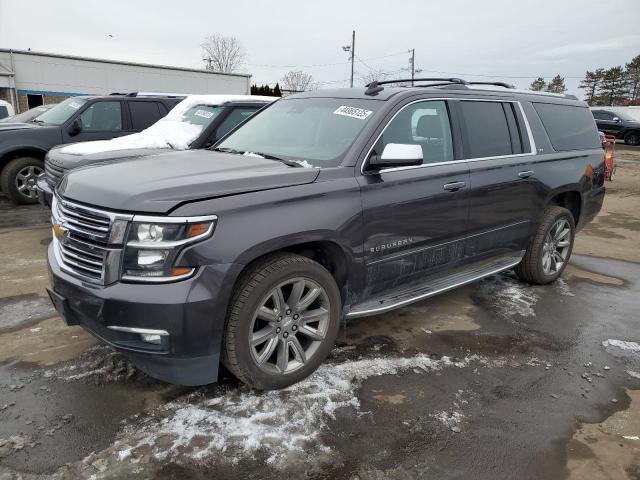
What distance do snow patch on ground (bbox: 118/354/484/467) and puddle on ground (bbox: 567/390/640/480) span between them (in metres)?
0.65

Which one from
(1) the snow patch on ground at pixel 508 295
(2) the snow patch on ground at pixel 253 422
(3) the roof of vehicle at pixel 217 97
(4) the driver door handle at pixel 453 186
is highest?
(3) the roof of vehicle at pixel 217 97

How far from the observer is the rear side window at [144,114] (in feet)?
28.5

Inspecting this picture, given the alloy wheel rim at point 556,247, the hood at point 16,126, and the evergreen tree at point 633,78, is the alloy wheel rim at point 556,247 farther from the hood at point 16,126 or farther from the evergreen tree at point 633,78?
the evergreen tree at point 633,78

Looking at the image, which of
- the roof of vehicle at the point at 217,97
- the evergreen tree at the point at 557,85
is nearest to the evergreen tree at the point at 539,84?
the evergreen tree at the point at 557,85

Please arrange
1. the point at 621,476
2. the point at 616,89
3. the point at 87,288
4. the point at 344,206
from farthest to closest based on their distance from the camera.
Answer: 1. the point at 616,89
2. the point at 344,206
3. the point at 87,288
4. the point at 621,476

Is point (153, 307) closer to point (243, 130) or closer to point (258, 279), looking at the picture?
point (258, 279)

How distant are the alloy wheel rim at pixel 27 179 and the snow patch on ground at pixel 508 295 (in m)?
7.40

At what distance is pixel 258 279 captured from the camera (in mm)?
2809

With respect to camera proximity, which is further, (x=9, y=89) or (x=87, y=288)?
(x=9, y=89)

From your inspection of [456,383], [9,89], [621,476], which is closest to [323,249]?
[456,383]

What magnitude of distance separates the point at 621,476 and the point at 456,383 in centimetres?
104

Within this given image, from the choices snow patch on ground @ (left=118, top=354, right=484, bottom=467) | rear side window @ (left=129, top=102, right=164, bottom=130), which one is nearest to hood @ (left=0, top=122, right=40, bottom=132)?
rear side window @ (left=129, top=102, right=164, bottom=130)

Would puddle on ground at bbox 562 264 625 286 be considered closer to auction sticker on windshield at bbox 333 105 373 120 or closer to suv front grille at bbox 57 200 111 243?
auction sticker on windshield at bbox 333 105 373 120

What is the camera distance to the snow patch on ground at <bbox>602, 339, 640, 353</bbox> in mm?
3889
